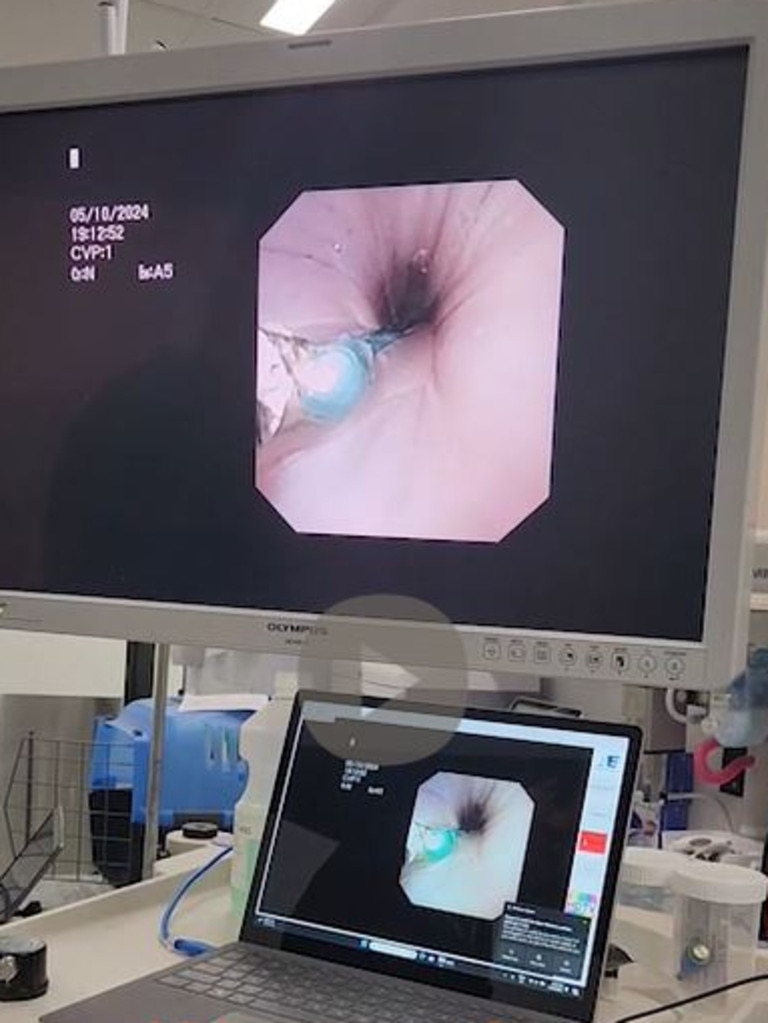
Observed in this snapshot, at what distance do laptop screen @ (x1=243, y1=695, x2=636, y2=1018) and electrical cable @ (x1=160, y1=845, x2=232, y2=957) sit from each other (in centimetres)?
6

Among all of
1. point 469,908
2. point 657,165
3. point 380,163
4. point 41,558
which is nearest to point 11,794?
point 41,558

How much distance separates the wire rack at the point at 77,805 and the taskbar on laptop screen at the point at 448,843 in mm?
389

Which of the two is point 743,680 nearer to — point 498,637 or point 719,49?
point 498,637

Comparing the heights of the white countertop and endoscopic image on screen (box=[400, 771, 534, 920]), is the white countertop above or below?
below

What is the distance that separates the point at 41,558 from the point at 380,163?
41 cm

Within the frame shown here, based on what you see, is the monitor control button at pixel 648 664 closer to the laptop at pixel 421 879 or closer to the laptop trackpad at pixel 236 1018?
the laptop at pixel 421 879

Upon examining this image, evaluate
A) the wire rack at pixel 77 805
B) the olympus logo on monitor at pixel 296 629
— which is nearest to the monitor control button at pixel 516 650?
the olympus logo on monitor at pixel 296 629

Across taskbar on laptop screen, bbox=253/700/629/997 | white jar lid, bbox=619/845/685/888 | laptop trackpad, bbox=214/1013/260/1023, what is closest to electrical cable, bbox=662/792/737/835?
white jar lid, bbox=619/845/685/888

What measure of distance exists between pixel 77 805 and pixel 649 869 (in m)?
0.73

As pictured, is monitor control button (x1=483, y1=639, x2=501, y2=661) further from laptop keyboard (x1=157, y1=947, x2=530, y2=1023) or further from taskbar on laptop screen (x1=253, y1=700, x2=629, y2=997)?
laptop keyboard (x1=157, y1=947, x2=530, y2=1023)

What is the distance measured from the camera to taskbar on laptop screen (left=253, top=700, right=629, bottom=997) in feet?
2.44

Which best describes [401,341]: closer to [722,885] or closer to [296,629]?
[296,629]

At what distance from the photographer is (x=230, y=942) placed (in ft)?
2.76

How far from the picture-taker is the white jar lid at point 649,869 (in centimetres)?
85
